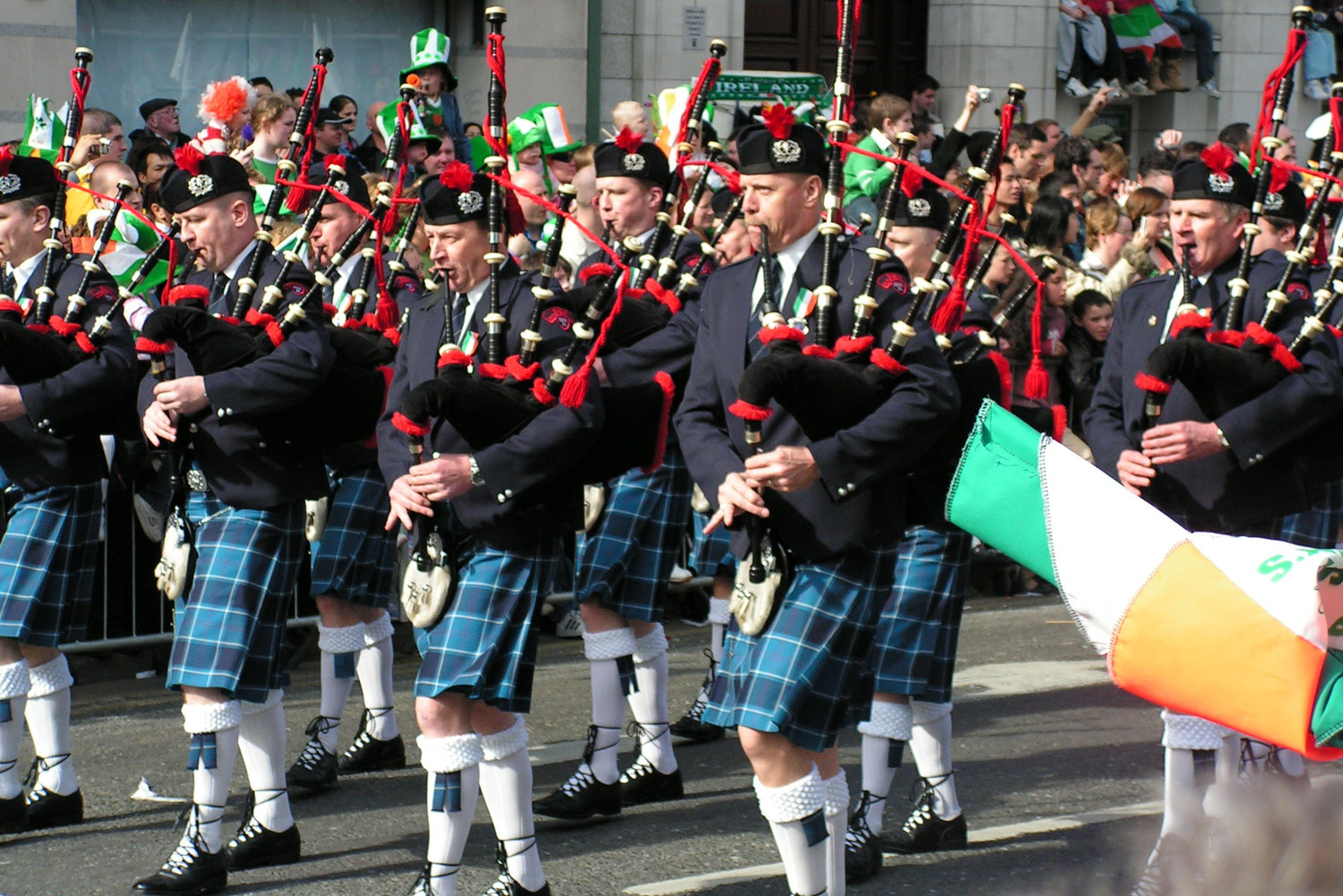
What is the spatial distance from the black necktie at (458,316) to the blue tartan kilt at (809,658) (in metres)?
1.07

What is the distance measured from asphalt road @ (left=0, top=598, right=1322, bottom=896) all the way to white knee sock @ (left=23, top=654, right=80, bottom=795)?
6.7 inches

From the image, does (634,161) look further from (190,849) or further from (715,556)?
(190,849)

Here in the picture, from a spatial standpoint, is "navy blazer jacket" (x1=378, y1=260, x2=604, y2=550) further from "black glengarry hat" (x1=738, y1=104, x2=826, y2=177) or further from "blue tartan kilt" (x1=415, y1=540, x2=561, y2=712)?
"black glengarry hat" (x1=738, y1=104, x2=826, y2=177)

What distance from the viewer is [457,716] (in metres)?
4.19

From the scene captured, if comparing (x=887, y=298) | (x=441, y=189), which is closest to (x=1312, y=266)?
(x=887, y=298)

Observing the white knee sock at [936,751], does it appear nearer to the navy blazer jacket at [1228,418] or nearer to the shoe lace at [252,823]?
the navy blazer jacket at [1228,418]

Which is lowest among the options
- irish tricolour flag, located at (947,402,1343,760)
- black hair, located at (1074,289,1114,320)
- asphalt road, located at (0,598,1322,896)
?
asphalt road, located at (0,598,1322,896)

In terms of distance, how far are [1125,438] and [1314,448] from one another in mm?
522

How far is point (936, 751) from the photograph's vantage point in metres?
4.92

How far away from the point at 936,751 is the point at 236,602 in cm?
192

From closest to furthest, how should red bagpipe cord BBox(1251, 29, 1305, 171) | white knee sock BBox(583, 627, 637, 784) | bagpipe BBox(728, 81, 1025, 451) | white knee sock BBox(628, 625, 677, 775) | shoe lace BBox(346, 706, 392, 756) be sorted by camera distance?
bagpipe BBox(728, 81, 1025, 451) → red bagpipe cord BBox(1251, 29, 1305, 171) → white knee sock BBox(583, 627, 637, 784) → white knee sock BBox(628, 625, 677, 775) → shoe lace BBox(346, 706, 392, 756)

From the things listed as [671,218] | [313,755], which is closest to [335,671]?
[313,755]

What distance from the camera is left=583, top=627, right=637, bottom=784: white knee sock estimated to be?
17.3 feet

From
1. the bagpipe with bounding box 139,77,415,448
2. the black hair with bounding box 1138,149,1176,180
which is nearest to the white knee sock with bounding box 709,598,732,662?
the bagpipe with bounding box 139,77,415,448
